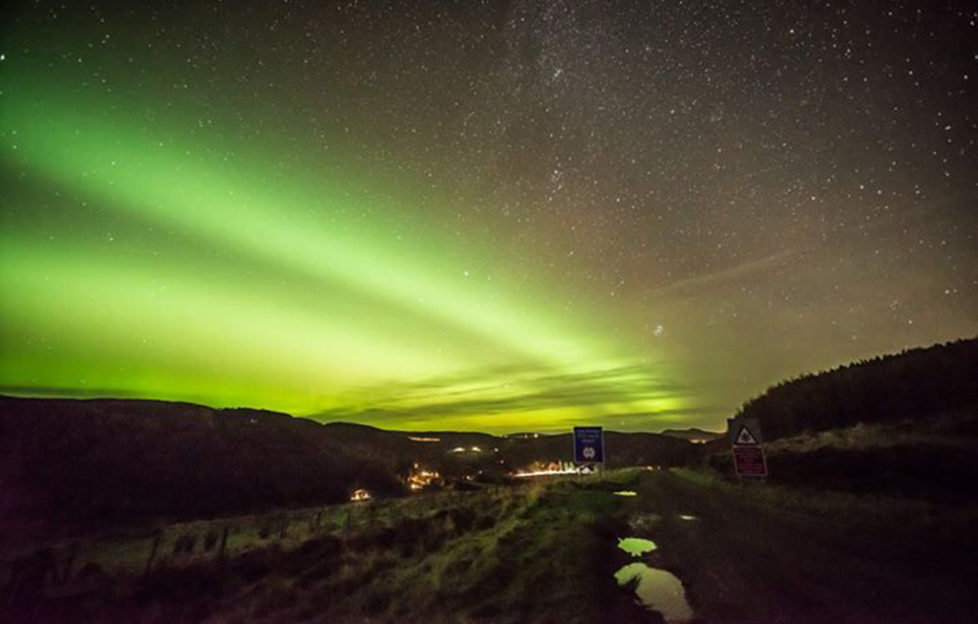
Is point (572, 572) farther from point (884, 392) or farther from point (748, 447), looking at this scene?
point (884, 392)

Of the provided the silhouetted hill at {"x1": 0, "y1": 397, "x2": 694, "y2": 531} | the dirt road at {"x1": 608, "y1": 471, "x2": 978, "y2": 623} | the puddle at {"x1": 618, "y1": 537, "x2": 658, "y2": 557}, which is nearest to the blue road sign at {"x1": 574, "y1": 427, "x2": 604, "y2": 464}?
the dirt road at {"x1": 608, "y1": 471, "x2": 978, "y2": 623}

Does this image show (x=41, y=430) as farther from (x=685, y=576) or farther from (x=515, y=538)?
(x=685, y=576)

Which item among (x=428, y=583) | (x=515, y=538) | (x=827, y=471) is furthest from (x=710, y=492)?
(x=428, y=583)

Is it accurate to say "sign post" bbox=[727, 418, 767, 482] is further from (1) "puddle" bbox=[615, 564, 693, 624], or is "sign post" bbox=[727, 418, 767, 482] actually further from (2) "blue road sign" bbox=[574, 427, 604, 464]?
(2) "blue road sign" bbox=[574, 427, 604, 464]

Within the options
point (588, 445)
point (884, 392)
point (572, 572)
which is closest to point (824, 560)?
point (572, 572)

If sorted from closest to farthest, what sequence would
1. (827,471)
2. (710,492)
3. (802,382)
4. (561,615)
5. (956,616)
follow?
(956,616) → (561,615) → (827,471) → (710,492) → (802,382)

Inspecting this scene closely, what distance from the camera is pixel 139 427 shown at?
101 m

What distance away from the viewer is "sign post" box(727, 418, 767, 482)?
1884 cm

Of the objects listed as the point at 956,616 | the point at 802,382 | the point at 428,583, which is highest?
the point at 802,382

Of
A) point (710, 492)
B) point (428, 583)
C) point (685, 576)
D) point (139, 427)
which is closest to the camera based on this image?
point (685, 576)

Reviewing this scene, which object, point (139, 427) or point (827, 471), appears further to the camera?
point (139, 427)

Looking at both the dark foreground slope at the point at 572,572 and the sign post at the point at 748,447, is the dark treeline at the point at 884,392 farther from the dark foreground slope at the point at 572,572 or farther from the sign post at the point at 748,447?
the dark foreground slope at the point at 572,572

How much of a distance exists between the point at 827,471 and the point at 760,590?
15858 millimetres

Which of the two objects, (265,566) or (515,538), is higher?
(515,538)
